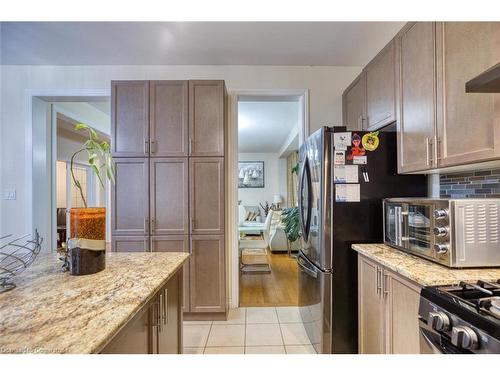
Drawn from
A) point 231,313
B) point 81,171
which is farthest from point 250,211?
point 231,313

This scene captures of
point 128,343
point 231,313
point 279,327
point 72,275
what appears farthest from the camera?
point 231,313

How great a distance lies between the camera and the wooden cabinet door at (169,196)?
2.42 meters

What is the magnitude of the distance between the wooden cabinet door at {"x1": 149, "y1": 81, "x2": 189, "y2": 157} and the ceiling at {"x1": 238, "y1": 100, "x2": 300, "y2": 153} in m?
1.14

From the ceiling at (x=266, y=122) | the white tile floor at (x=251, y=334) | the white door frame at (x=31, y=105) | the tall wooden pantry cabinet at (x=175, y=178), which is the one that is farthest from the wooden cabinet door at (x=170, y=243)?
the ceiling at (x=266, y=122)

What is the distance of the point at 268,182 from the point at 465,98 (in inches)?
277

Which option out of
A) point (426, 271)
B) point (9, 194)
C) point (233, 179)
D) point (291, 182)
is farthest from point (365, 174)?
point (291, 182)

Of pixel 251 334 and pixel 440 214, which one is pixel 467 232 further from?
pixel 251 334

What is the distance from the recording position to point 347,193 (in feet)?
6.01

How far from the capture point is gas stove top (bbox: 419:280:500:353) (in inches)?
29.6

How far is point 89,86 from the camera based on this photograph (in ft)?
9.24

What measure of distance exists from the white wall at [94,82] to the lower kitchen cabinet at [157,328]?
7.32 feet

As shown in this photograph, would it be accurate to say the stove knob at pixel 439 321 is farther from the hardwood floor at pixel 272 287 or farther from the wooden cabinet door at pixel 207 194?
the hardwood floor at pixel 272 287
